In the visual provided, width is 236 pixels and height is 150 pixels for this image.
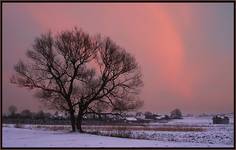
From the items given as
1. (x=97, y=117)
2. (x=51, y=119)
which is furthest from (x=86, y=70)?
(x=51, y=119)

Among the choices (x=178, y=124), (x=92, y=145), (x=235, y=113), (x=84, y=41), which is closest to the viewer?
(x=235, y=113)

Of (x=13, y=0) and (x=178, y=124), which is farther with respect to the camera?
(x=178, y=124)

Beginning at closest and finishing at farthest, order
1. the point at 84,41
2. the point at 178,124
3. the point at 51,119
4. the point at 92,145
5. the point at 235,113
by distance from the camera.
Result: the point at 235,113
the point at 92,145
the point at 84,41
the point at 51,119
the point at 178,124

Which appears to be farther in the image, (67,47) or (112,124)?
(112,124)

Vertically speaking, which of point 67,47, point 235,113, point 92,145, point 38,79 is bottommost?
point 92,145

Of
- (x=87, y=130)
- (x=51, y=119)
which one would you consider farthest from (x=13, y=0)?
(x=51, y=119)

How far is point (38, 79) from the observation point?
27875 millimetres

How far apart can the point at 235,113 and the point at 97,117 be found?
13970 millimetres

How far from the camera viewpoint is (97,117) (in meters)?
29.2

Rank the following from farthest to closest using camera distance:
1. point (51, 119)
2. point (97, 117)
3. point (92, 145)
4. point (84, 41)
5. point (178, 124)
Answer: point (178, 124) < point (51, 119) < point (97, 117) < point (84, 41) < point (92, 145)

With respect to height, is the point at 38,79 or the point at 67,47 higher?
the point at 67,47

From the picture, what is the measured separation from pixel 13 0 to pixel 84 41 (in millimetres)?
10298

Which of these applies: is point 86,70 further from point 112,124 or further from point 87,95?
point 112,124

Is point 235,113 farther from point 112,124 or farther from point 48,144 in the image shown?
point 112,124
